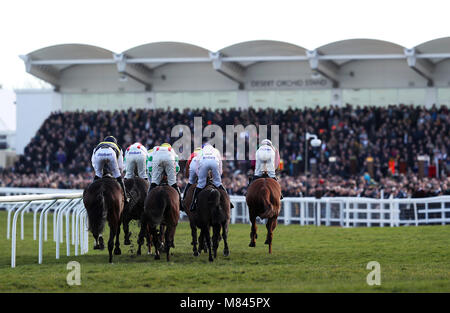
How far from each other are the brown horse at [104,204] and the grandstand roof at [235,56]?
21.4m

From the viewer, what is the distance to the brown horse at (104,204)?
11906 millimetres

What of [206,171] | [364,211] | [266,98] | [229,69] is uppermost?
[229,69]

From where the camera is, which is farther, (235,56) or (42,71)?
(42,71)

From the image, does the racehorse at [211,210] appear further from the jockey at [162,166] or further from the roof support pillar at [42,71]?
the roof support pillar at [42,71]

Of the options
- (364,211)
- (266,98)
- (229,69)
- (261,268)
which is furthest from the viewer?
(266,98)

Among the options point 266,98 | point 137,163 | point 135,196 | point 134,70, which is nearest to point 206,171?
point 135,196

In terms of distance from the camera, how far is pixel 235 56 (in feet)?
114

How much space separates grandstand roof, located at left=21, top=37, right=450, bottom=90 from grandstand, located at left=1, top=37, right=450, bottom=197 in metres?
0.05

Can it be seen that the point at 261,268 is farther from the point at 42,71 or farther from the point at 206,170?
the point at 42,71

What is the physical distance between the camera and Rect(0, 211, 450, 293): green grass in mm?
8938

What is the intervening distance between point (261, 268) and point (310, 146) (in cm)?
2029

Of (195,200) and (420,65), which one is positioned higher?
(420,65)

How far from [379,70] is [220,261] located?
24.4m

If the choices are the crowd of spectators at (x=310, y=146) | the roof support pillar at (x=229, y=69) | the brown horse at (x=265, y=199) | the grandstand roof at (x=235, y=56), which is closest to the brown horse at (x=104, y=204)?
the brown horse at (x=265, y=199)
